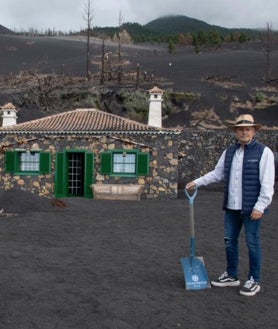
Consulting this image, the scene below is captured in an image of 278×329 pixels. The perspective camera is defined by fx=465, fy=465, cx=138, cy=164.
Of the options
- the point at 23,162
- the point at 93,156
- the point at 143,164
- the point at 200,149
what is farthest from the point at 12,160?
the point at 200,149

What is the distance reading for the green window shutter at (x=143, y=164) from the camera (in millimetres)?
17125

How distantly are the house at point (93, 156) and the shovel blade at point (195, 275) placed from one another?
1162cm

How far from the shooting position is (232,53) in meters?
48.6

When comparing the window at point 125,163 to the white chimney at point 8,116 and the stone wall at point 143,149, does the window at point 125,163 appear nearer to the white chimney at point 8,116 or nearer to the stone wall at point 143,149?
the stone wall at point 143,149

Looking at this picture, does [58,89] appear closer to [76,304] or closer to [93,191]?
[93,191]

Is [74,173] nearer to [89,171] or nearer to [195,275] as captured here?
[89,171]

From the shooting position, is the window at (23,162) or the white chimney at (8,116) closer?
the window at (23,162)

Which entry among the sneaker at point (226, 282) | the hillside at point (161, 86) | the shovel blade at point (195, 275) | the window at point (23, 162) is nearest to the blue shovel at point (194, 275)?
the shovel blade at point (195, 275)

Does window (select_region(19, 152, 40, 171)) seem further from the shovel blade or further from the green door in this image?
the shovel blade

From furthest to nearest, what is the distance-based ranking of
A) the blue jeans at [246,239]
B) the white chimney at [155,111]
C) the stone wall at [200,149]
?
the stone wall at [200,149]
the white chimney at [155,111]
the blue jeans at [246,239]

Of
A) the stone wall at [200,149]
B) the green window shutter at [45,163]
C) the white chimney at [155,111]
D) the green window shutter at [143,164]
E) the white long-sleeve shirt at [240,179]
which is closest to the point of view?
the white long-sleeve shirt at [240,179]

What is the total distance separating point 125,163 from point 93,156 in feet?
4.00

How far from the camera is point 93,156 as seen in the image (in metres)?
17.3

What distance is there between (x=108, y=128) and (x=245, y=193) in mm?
12544
